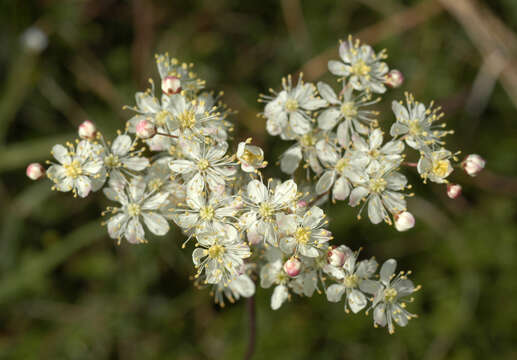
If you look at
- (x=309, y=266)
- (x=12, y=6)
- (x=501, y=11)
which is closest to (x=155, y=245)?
(x=309, y=266)

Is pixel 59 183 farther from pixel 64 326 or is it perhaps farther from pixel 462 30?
pixel 462 30

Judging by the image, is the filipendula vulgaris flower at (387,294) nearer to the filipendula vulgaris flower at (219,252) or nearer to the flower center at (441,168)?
the flower center at (441,168)

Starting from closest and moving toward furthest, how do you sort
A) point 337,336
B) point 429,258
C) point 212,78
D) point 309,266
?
point 309,266
point 337,336
point 429,258
point 212,78

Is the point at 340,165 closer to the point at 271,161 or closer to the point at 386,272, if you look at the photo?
the point at 386,272

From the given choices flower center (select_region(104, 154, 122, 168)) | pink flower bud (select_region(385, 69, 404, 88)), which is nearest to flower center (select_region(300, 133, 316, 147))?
pink flower bud (select_region(385, 69, 404, 88))

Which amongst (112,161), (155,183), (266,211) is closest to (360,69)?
(266,211)

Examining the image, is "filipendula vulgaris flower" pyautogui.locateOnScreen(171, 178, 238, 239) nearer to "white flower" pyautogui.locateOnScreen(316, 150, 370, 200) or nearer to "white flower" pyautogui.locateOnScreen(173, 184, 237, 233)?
"white flower" pyautogui.locateOnScreen(173, 184, 237, 233)

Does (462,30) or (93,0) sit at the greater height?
(93,0)
